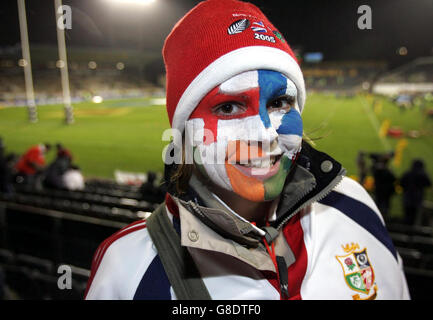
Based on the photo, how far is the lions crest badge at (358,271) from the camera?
91 centimetres

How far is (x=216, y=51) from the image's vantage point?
31.2 inches

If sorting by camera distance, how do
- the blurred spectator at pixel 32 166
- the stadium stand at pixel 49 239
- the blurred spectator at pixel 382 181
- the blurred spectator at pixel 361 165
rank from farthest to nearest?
the blurred spectator at pixel 32 166
the blurred spectator at pixel 382 181
the stadium stand at pixel 49 239
the blurred spectator at pixel 361 165

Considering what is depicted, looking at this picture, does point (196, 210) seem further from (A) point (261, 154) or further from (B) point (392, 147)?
(B) point (392, 147)

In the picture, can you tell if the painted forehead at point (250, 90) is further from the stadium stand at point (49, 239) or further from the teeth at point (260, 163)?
the stadium stand at point (49, 239)

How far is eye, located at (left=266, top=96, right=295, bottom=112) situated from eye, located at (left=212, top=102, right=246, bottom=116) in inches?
2.8

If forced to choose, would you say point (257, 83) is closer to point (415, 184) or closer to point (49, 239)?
point (49, 239)

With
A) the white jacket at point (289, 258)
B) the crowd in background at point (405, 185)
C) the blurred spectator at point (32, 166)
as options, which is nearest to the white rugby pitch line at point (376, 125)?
the crowd in background at point (405, 185)

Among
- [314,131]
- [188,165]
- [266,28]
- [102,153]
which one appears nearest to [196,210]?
[188,165]

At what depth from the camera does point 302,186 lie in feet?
3.05

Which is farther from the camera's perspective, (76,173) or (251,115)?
(76,173)

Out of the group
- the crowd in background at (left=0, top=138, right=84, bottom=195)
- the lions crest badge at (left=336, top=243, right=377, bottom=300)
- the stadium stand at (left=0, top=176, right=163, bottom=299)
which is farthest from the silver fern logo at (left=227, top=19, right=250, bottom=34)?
the crowd in background at (left=0, top=138, right=84, bottom=195)

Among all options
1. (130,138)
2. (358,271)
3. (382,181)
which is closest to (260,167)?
(358,271)

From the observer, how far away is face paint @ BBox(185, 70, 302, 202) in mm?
A: 724

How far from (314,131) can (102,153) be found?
12374 mm
